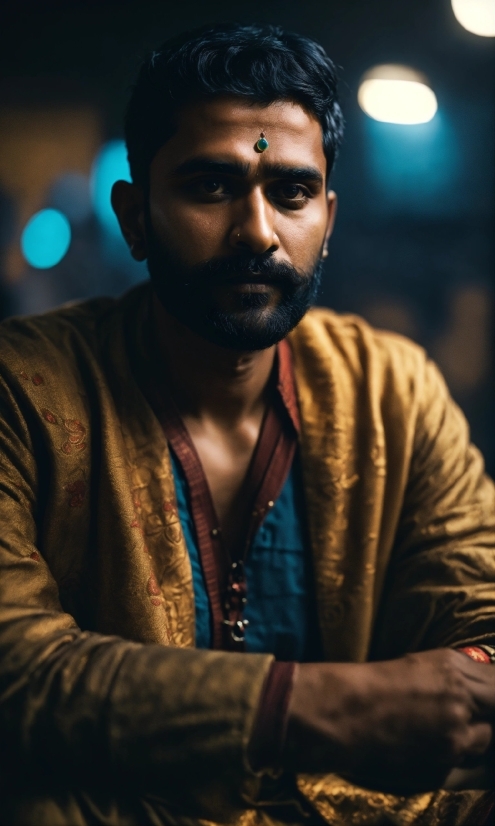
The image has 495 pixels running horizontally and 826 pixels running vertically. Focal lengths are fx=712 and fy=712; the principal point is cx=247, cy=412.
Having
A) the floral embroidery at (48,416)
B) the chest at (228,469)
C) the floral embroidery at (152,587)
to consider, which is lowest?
the floral embroidery at (152,587)

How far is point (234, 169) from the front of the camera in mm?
1177

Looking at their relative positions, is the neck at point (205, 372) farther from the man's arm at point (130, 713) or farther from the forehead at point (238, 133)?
the man's arm at point (130, 713)

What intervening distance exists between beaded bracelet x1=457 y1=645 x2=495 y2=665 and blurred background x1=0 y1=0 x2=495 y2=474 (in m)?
0.96

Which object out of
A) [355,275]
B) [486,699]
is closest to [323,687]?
[486,699]

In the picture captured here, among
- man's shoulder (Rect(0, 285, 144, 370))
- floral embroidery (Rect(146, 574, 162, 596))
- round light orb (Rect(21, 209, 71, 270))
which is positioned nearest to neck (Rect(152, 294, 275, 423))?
man's shoulder (Rect(0, 285, 144, 370))

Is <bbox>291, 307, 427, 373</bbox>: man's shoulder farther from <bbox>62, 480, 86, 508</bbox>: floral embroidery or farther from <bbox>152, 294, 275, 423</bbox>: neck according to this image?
<bbox>62, 480, 86, 508</bbox>: floral embroidery

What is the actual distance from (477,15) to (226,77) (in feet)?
2.90

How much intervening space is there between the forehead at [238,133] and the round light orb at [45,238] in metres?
0.64

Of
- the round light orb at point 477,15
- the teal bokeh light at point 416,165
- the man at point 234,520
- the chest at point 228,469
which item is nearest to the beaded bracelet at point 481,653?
the man at point 234,520

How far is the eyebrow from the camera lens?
1.17m

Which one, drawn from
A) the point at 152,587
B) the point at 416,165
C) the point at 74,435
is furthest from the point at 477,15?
the point at 152,587

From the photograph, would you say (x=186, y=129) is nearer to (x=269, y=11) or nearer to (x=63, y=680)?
(x=269, y=11)

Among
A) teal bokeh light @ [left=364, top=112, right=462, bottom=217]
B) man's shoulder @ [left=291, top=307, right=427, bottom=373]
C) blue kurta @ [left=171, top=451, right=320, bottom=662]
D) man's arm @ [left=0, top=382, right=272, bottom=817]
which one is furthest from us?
teal bokeh light @ [left=364, top=112, right=462, bottom=217]

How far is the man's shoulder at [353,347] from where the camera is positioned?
1488 mm
